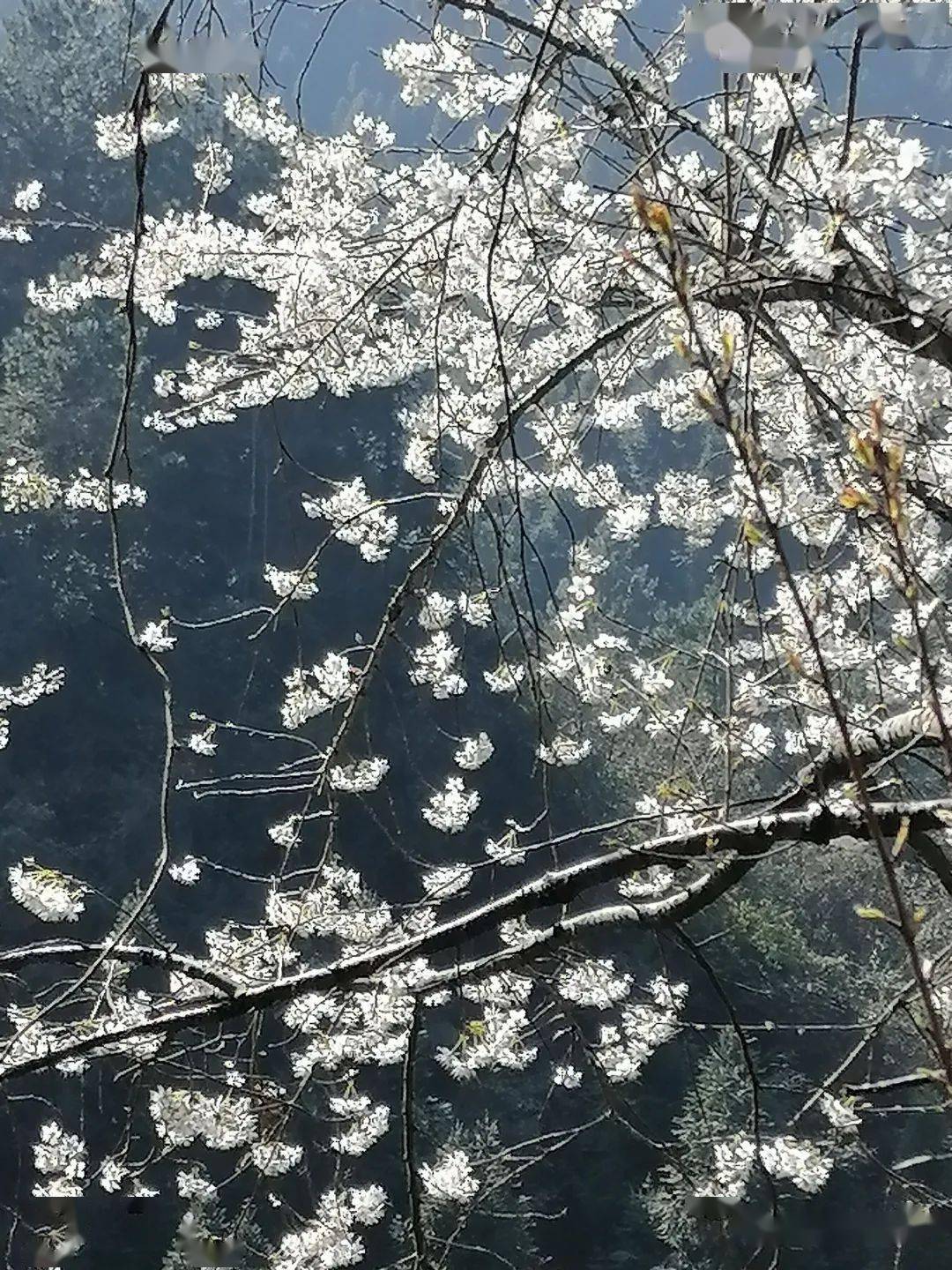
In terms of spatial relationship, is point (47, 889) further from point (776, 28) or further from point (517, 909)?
point (776, 28)

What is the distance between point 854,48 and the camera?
130 cm

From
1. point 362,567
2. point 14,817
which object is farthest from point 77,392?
point 14,817

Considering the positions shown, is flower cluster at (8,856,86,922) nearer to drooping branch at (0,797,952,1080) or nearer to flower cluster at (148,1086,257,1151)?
drooping branch at (0,797,952,1080)

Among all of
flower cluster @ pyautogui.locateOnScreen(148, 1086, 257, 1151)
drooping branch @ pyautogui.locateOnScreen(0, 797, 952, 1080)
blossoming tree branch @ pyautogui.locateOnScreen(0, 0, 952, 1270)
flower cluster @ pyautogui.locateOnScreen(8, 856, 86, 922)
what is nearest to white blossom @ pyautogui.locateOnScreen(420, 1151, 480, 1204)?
blossoming tree branch @ pyautogui.locateOnScreen(0, 0, 952, 1270)

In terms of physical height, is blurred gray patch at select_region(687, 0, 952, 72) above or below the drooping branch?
above

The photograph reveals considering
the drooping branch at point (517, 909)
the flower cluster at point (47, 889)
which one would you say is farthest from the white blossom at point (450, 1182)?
the drooping branch at point (517, 909)

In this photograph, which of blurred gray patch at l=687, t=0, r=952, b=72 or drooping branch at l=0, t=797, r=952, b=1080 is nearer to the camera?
blurred gray patch at l=687, t=0, r=952, b=72

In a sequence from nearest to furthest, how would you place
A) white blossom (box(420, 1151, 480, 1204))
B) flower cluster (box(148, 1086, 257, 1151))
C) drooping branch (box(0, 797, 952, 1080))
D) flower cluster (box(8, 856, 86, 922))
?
1. drooping branch (box(0, 797, 952, 1080))
2. flower cluster (box(8, 856, 86, 922))
3. flower cluster (box(148, 1086, 257, 1151))
4. white blossom (box(420, 1151, 480, 1204))

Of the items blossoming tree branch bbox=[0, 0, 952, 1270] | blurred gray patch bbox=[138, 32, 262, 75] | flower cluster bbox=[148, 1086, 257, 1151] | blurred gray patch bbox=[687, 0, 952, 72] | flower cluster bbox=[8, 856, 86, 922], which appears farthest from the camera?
flower cluster bbox=[148, 1086, 257, 1151]

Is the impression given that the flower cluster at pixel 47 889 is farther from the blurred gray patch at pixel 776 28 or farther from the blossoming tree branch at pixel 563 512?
the blurred gray patch at pixel 776 28

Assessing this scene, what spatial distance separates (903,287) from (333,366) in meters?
1.91

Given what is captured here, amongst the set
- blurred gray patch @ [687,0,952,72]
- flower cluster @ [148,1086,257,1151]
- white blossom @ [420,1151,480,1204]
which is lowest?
white blossom @ [420,1151,480,1204]

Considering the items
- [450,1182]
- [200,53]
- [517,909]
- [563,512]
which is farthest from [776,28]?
[450,1182]

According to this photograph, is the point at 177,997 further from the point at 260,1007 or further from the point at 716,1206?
the point at 716,1206
